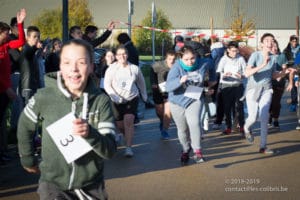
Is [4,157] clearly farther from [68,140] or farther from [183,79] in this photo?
[68,140]

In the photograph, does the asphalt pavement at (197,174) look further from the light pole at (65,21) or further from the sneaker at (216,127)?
the light pole at (65,21)

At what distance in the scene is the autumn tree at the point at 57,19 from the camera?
38.7m

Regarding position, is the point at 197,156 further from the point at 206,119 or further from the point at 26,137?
A: the point at 26,137

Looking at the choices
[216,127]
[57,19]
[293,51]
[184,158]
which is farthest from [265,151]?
[57,19]

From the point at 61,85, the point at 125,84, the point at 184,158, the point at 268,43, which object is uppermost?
the point at 268,43

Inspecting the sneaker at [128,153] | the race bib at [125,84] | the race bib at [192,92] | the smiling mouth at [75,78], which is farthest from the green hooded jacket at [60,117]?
the race bib at [125,84]

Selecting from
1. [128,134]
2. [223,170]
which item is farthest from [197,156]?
[128,134]

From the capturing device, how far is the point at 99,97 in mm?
3672

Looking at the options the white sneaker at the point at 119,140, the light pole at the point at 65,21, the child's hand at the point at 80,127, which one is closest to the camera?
the child's hand at the point at 80,127

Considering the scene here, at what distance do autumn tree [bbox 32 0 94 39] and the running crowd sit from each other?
87.3 feet

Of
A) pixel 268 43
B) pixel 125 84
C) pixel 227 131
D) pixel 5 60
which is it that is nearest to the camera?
pixel 5 60

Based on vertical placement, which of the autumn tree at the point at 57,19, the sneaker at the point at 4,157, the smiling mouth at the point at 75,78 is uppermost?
the autumn tree at the point at 57,19

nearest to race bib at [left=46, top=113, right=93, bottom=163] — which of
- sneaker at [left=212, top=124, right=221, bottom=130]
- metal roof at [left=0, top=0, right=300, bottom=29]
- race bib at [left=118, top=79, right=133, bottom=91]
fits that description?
race bib at [left=118, top=79, right=133, bottom=91]

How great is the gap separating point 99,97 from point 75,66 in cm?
29
